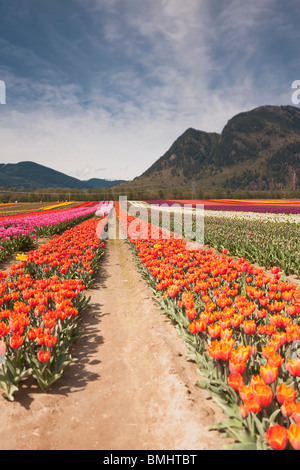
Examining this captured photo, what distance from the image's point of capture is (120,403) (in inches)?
132

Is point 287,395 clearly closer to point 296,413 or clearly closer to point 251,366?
point 296,413

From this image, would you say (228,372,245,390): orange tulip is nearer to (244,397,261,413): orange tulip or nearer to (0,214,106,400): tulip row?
(244,397,261,413): orange tulip

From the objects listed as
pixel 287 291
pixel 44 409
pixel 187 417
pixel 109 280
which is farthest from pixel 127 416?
pixel 109 280

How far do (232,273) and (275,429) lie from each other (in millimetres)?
3805

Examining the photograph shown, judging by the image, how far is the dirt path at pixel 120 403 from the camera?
270 centimetres

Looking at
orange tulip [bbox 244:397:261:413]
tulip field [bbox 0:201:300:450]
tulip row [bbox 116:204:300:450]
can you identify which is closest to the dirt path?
tulip field [bbox 0:201:300:450]

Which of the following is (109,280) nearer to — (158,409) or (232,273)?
(232,273)

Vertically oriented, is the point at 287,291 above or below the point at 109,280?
above

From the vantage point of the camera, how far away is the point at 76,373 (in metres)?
3.96

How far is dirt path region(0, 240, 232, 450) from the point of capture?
2699 millimetres

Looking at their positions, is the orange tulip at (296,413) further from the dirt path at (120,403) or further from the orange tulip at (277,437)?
the dirt path at (120,403)

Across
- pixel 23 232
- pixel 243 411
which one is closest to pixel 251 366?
pixel 243 411

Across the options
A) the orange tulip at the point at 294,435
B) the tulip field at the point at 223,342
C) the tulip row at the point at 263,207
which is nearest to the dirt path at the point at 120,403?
the tulip field at the point at 223,342
